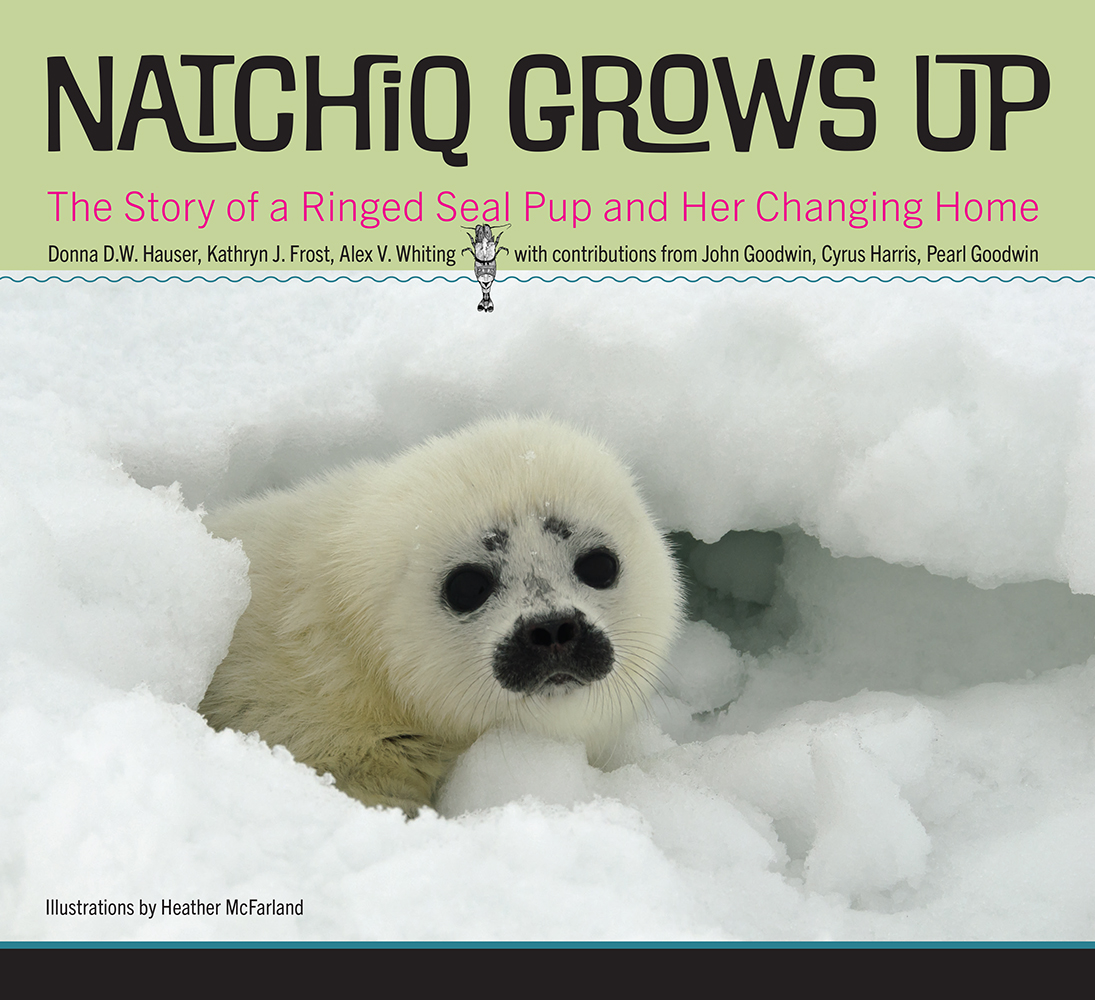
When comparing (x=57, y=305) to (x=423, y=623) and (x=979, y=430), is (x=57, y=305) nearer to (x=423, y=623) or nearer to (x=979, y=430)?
(x=423, y=623)

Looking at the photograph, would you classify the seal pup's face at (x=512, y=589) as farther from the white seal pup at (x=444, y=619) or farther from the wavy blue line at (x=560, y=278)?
the wavy blue line at (x=560, y=278)

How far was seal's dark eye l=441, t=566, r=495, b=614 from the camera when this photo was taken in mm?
2842

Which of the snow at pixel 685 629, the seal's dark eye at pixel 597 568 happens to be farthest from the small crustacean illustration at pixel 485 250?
the seal's dark eye at pixel 597 568

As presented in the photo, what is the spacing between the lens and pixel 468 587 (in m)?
2.85

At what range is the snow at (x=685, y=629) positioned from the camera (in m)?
1.72

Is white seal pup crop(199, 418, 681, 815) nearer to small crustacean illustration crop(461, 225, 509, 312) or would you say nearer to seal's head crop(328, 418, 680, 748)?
seal's head crop(328, 418, 680, 748)

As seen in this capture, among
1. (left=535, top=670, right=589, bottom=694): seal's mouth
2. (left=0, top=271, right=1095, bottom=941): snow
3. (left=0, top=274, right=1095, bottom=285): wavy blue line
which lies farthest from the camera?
(left=0, top=274, right=1095, bottom=285): wavy blue line

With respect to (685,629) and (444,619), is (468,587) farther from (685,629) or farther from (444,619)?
(685,629)

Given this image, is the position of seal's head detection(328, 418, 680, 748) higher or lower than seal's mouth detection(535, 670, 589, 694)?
higher

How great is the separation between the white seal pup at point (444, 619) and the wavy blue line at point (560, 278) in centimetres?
84

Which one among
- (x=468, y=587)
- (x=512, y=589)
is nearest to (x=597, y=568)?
(x=512, y=589)

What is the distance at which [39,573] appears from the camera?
2.18m

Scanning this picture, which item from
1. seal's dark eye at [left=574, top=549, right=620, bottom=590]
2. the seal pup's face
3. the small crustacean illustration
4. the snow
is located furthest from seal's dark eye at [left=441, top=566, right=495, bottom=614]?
the small crustacean illustration

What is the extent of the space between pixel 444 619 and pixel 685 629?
1564 millimetres
